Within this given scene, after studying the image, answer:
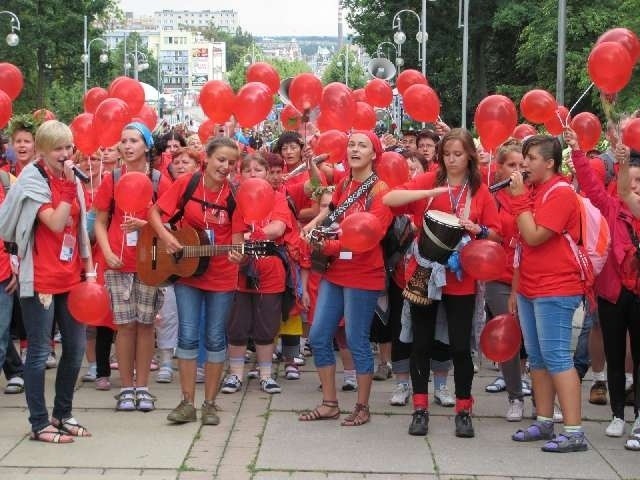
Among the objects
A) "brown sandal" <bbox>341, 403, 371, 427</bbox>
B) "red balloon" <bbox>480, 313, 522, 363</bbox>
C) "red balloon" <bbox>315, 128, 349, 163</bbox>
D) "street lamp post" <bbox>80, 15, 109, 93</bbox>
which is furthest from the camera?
"street lamp post" <bbox>80, 15, 109, 93</bbox>

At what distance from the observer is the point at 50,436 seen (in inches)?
260

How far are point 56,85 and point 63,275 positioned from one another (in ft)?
182

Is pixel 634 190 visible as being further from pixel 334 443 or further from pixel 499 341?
pixel 334 443

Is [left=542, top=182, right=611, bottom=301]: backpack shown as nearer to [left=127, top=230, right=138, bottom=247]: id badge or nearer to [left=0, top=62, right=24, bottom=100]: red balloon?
[left=127, top=230, right=138, bottom=247]: id badge

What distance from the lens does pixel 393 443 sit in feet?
22.1

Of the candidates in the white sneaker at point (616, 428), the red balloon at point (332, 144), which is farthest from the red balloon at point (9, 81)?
the white sneaker at point (616, 428)

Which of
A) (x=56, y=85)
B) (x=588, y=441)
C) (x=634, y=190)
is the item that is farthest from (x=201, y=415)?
(x=56, y=85)

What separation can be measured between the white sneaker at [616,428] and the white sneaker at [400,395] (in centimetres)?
152

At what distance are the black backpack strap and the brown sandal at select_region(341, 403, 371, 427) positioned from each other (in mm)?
1769

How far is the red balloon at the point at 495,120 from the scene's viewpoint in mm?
7727

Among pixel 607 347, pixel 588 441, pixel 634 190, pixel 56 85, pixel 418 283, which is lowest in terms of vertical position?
pixel 588 441

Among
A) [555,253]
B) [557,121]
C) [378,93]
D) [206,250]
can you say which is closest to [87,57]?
[378,93]

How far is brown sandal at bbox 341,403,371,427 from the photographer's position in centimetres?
718

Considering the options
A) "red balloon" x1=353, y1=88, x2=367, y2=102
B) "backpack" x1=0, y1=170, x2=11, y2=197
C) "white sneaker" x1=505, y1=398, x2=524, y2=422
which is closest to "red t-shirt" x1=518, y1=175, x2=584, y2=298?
"white sneaker" x1=505, y1=398, x2=524, y2=422
